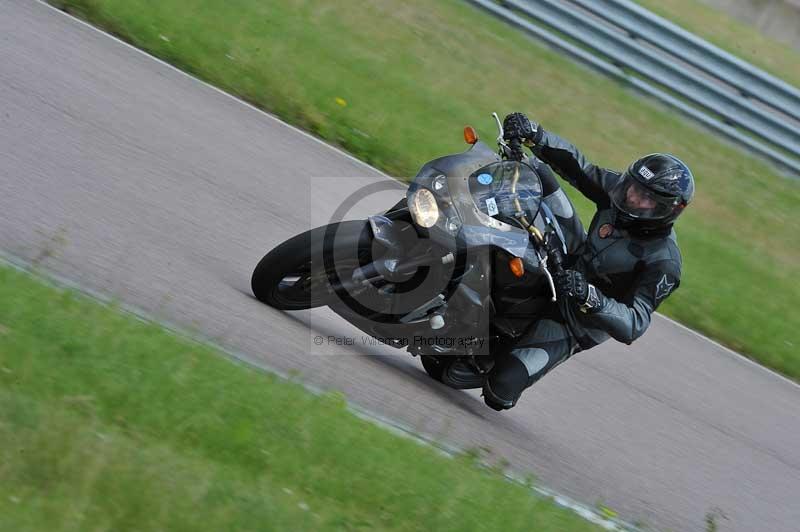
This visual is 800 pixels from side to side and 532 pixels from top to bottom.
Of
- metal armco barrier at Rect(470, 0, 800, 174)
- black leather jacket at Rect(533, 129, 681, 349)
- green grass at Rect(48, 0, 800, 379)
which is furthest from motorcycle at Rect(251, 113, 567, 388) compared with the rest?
metal armco barrier at Rect(470, 0, 800, 174)

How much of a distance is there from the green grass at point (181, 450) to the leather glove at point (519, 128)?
1.83 m

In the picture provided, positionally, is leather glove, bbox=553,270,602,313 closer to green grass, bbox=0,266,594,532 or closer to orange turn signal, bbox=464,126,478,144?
orange turn signal, bbox=464,126,478,144

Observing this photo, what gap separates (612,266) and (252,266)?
7.42ft

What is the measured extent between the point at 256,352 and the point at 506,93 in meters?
7.03

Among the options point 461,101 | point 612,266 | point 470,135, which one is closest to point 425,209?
point 470,135

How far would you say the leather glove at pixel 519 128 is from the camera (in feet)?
19.7

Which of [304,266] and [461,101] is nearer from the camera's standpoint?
[304,266]

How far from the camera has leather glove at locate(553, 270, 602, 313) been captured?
526 cm

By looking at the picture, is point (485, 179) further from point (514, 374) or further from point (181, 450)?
point (181, 450)

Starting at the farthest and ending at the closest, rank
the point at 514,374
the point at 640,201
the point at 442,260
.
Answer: the point at 514,374
the point at 640,201
the point at 442,260

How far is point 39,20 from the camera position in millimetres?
8812

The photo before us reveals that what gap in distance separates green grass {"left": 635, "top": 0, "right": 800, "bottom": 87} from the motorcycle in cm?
1081

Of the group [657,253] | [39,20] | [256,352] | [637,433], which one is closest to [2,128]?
[39,20]

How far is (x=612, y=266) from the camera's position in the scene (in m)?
6.07
